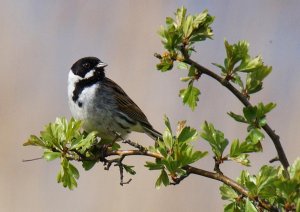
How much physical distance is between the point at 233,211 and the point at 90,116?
1.74m

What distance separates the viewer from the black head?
3.10 m

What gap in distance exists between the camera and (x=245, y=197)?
1200mm

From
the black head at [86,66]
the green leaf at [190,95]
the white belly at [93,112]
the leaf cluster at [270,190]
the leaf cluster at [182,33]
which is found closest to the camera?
the leaf cluster at [270,190]

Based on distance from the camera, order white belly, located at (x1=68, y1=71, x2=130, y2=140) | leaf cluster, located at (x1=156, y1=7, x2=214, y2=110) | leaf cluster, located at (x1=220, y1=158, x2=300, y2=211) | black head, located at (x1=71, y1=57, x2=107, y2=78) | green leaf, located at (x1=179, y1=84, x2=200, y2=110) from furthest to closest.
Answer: black head, located at (x1=71, y1=57, x2=107, y2=78), white belly, located at (x1=68, y1=71, x2=130, y2=140), green leaf, located at (x1=179, y1=84, x2=200, y2=110), leaf cluster, located at (x1=156, y1=7, x2=214, y2=110), leaf cluster, located at (x1=220, y1=158, x2=300, y2=211)

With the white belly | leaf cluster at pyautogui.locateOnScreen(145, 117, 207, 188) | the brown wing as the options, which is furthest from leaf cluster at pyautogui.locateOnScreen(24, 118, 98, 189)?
the brown wing

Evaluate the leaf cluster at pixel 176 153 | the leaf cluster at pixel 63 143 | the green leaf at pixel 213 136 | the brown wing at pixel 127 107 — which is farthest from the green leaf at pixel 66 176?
the brown wing at pixel 127 107

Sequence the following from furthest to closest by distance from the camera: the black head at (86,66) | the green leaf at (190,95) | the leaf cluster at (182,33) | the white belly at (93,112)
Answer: the black head at (86,66)
the white belly at (93,112)
the green leaf at (190,95)
the leaf cluster at (182,33)

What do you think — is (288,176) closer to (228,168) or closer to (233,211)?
(233,211)

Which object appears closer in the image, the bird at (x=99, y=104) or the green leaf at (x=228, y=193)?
the green leaf at (x=228, y=193)

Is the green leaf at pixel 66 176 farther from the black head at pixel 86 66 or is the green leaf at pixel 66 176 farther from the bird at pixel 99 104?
the black head at pixel 86 66

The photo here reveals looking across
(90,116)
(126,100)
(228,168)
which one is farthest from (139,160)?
(90,116)

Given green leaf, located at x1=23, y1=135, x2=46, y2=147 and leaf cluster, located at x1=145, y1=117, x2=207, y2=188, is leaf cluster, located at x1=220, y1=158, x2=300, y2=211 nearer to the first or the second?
leaf cluster, located at x1=145, y1=117, x2=207, y2=188

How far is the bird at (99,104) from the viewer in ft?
9.50

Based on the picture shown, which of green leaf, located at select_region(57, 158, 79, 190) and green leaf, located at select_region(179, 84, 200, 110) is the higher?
green leaf, located at select_region(179, 84, 200, 110)
